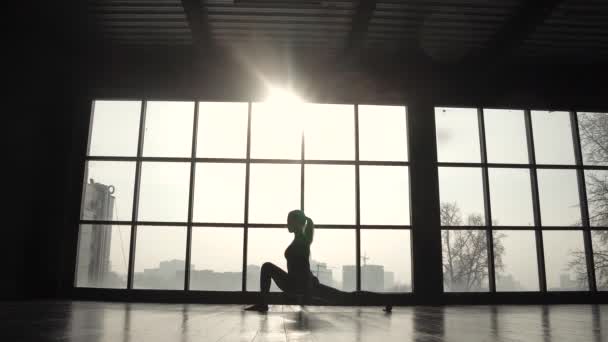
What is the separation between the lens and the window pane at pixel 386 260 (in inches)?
225

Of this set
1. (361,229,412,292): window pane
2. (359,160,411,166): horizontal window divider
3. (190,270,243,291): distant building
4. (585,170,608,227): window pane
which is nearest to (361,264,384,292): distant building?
(361,229,412,292): window pane

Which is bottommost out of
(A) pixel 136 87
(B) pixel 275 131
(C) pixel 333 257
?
(C) pixel 333 257

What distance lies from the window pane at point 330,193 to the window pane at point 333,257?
207mm

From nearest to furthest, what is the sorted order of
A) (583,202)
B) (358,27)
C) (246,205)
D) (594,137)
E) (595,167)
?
1. (358,27)
2. (246,205)
3. (583,202)
4. (595,167)
5. (594,137)

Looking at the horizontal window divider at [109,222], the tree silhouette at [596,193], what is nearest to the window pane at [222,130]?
the horizontal window divider at [109,222]

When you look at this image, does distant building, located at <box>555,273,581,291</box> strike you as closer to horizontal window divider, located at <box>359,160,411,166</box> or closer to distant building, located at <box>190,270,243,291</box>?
horizontal window divider, located at <box>359,160,411,166</box>

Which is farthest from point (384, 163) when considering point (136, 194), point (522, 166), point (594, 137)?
point (136, 194)

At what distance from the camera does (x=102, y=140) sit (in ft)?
19.6

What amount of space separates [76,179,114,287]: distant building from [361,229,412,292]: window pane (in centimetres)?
341

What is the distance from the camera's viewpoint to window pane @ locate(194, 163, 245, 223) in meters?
5.83

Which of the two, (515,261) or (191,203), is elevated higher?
(191,203)

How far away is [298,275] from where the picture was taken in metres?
3.79

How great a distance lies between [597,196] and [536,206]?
955 mm

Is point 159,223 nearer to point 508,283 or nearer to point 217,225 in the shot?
point 217,225
